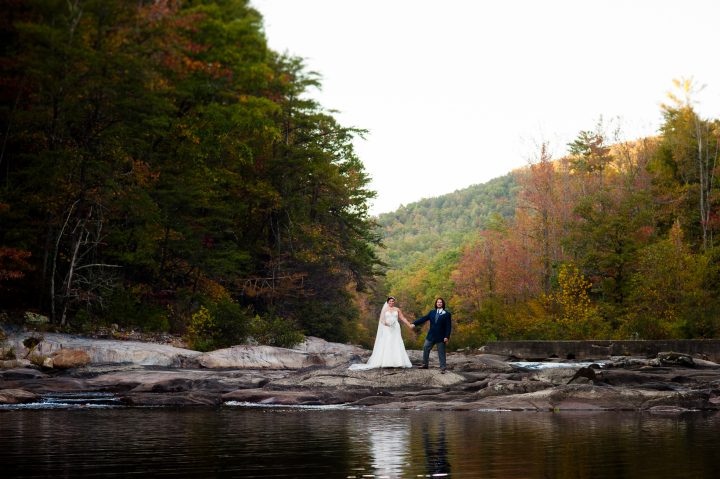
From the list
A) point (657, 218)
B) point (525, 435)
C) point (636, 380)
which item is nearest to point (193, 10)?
point (636, 380)

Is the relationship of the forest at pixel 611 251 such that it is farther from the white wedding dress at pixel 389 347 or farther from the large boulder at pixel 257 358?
the white wedding dress at pixel 389 347

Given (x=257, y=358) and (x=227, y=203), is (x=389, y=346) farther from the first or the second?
(x=227, y=203)

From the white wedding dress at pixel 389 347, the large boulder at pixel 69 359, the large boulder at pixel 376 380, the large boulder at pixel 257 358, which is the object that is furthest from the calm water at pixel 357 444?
the large boulder at pixel 257 358

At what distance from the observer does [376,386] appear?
794 inches

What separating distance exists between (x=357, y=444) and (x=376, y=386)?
893 cm

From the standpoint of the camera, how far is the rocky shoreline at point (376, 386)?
17.7m

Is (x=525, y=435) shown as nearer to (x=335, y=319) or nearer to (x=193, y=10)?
(x=193, y=10)

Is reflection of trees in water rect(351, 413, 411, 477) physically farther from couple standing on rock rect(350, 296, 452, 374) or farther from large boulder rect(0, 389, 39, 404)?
large boulder rect(0, 389, 39, 404)

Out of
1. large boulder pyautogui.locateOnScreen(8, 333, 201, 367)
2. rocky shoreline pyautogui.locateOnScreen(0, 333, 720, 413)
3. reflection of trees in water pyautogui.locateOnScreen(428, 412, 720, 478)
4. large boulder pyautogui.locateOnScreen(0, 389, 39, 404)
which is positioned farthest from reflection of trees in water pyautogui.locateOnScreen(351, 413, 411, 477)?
large boulder pyautogui.locateOnScreen(8, 333, 201, 367)

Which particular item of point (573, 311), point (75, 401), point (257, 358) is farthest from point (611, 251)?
point (75, 401)

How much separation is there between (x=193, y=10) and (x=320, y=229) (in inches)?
862

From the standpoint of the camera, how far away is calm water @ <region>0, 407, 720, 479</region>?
8.92m

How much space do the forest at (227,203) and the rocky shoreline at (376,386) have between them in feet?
15.6

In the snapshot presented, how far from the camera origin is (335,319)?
163ft
